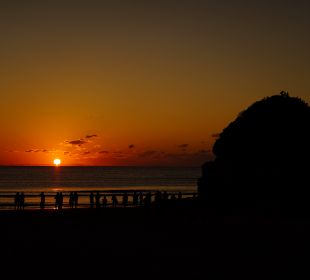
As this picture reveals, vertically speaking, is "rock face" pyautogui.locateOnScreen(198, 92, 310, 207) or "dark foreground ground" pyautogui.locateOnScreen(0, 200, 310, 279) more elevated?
"rock face" pyautogui.locateOnScreen(198, 92, 310, 207)

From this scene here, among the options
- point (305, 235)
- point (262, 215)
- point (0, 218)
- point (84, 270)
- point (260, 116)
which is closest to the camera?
point (84, 270)

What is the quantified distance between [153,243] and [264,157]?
18.2 meters

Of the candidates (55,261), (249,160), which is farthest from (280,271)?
(249,160)

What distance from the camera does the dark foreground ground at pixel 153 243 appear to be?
1675cm

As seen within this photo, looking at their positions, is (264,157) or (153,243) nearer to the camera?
(153,243)

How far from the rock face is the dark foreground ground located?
2853 millimetres

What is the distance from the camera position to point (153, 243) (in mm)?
21922

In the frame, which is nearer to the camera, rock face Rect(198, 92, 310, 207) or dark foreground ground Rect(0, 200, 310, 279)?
dark foreground ground Rect(0, 200, 310, 279)

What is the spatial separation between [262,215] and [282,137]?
282 inches

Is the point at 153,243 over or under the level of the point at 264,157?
under

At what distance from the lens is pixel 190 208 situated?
36906 millimetres

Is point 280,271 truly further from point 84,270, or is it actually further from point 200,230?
point 200,230

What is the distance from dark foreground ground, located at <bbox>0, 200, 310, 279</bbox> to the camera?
55.0 feet

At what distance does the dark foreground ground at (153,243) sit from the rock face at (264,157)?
9.36 feet
